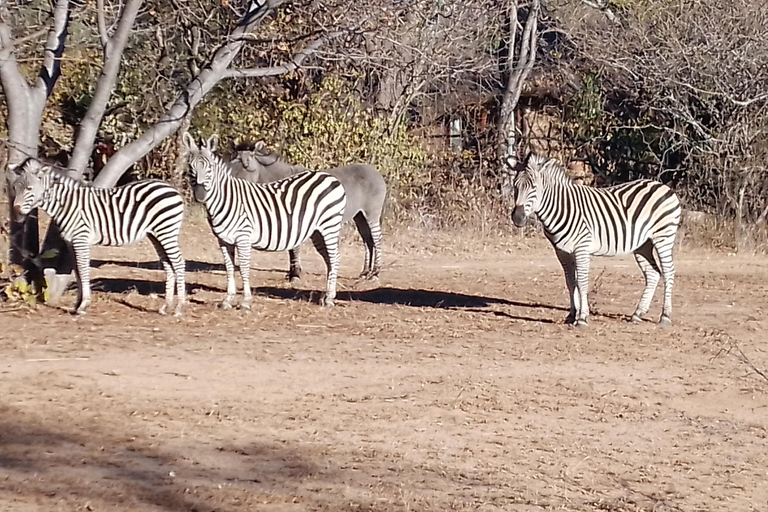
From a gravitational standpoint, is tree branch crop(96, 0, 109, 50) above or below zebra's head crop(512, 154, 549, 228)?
above

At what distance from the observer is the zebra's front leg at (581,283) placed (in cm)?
1089

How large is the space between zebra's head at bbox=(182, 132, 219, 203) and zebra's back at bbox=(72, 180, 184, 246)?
0.26m

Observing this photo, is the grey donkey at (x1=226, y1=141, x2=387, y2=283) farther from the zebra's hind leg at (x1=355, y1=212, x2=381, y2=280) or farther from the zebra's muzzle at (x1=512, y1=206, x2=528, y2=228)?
the zebra's muzzle at (x1=512, y1=206, x2=528, y2=228)

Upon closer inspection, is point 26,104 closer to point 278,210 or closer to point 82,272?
point 82,272

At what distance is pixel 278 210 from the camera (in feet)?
39.2

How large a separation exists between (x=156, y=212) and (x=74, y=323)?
1454mm

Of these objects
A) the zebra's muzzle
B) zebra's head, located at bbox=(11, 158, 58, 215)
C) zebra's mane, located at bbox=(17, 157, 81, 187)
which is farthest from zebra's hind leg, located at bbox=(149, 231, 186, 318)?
the zebra's muzzle

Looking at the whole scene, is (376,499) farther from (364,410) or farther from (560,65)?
(560,65)

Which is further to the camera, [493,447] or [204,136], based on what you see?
[204,136]

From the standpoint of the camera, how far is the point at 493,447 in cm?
689

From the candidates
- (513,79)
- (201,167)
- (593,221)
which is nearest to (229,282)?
(201,167)

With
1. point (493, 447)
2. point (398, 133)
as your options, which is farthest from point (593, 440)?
point (398, 133)

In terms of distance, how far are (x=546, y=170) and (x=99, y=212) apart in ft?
15.5

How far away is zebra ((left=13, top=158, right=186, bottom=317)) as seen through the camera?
1062cm
